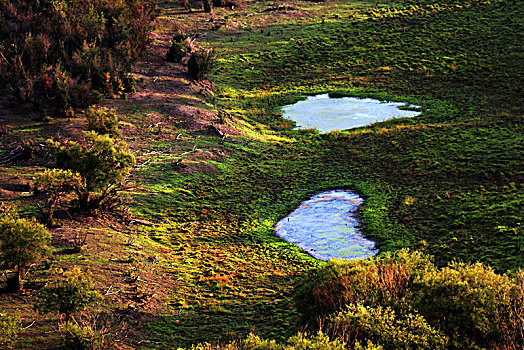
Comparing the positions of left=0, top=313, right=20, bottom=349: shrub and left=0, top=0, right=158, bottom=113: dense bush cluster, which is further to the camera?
left=0, top=0, right=158, bottom=113: dense bush cluster

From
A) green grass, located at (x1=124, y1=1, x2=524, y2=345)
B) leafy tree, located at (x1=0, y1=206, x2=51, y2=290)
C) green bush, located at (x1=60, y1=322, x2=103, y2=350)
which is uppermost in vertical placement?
leafy tree, located at (x1=0, y1=206, x2=51, y2=290)

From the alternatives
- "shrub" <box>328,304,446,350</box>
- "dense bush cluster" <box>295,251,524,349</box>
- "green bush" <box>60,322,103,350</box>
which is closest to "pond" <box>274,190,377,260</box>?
"dense bush cluster" <box>295,251,524,349</box>

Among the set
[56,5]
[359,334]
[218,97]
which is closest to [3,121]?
[56,5]

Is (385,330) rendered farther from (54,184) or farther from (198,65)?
(198,65)

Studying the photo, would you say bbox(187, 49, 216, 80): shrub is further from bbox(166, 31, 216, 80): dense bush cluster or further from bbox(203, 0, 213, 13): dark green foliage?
bbox(203, 0, 213, 13): dark green foliage

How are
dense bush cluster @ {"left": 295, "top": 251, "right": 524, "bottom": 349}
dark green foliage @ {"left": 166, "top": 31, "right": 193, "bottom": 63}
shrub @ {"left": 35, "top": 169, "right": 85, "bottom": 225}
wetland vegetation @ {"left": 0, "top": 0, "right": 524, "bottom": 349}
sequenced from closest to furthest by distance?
dense bush cluster @ {"left": 295, "top": 251, "right": 524, "bottom": 349} < wetland vegetation @ {"left": 0, "top": 0, "right": 524, "bottom": 349} < shrub @ {"left": 35, "top": 169, "right": 85, "bottom": 225} < dark green foliage @ {"left": 166, "top": 31, "right": 193, "bottom": 63}

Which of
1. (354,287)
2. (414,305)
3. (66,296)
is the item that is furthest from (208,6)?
(414,305)
